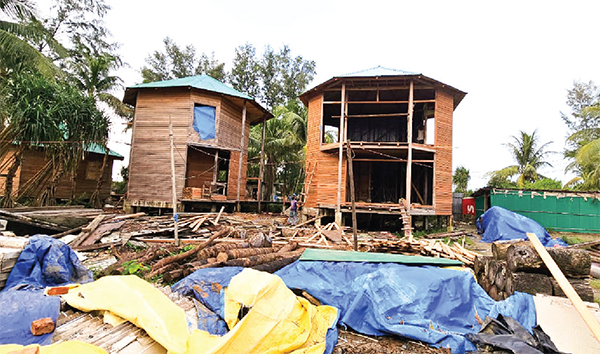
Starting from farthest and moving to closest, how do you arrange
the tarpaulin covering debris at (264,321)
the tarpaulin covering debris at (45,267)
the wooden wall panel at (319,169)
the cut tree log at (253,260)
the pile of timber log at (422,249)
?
the wooden wall panel at (319,169)
the pile of timber log at (422,249)
the cut tree log at (253,260)
the tarpaulin covering debris at (45,267)
the tarpaulin covering debris at (264,321)

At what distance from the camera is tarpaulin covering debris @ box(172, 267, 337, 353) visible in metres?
3.19

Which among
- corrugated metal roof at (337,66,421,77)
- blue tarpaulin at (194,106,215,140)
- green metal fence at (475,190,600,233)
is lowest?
green metal fence at (475,190,600,233)

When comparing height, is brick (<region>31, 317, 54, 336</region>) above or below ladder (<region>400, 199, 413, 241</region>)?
below

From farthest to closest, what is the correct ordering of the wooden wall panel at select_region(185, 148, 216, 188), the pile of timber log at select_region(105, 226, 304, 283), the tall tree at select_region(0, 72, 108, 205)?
the wooden wall panel at select_region(185, 148, 216, 188) → the tall tree at select_region(0, 72, 108, 205) → the pile of timber log at select_region(105, 226, 304, 283)

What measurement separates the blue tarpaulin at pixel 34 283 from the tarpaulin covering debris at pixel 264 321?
5.82 ft

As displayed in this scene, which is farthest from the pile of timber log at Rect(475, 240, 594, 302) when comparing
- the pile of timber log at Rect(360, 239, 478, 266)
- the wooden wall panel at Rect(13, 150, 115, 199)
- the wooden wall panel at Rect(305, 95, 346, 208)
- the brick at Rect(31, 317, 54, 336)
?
the wooden wall panel at Rect(13, 150, 115, 199)

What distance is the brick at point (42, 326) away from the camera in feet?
10.1

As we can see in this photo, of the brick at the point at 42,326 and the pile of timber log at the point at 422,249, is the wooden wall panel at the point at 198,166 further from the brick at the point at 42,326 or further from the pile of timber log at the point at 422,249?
the brick at the point at 42,326

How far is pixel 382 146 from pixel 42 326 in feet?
48.3

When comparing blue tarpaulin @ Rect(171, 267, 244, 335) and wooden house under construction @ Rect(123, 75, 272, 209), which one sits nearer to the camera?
blue tarpaulin @ Rect(171, 267, 244, 335)

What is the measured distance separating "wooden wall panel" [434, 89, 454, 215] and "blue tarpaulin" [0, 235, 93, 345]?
51.1ft

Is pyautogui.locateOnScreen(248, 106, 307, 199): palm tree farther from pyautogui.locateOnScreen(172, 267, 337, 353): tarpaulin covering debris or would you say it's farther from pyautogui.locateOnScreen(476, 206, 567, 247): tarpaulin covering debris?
pyautogui.locateOnScreen(172, 267, 337, 353): tarpaulin covering debris

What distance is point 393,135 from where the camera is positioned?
19.5 m

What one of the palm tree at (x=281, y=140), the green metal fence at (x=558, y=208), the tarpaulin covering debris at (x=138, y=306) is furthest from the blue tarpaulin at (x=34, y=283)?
the green metal fence at (x=558, y=208)
